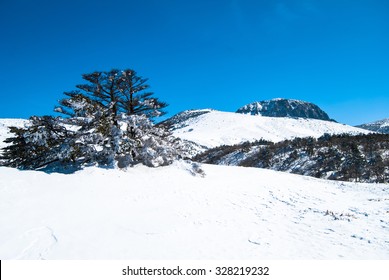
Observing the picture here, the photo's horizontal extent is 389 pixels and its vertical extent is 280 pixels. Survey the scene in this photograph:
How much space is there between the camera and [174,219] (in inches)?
455


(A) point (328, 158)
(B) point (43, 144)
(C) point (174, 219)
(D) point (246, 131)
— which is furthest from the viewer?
(D) point (246, 131)

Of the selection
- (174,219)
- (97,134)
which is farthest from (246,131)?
(174,219)

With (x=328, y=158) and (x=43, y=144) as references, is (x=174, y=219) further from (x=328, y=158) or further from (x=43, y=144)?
(x=328, y=158)

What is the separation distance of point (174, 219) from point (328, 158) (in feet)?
231

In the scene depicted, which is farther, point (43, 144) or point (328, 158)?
point (328, 158)

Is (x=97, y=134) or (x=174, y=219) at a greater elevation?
(x=97, y=134)

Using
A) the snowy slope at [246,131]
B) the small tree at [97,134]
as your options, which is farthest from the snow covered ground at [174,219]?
the snowy slope at [246,131]

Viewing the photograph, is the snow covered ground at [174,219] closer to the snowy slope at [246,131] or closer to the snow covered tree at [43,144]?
the snow covered tree at [43,144]

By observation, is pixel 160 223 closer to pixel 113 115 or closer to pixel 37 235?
pixel 37 235

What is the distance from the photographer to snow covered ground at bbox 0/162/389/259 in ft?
27.6

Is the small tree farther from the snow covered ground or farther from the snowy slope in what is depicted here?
the snowy slope

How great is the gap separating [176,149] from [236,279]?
16109 mm

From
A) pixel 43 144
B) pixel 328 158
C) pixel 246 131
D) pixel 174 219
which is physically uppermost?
pixel 246 131

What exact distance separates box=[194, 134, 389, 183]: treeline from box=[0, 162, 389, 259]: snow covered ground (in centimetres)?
4743
